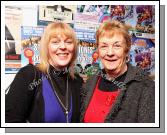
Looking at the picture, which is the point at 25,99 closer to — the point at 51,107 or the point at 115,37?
the point at 51,107

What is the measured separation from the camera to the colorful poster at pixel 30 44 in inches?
58.7

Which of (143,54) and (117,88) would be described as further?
(143,54)

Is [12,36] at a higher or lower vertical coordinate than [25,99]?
higher

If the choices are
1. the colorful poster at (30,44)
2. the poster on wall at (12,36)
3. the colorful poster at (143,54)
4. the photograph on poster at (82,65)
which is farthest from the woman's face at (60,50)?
the colorful poster at (143,54)

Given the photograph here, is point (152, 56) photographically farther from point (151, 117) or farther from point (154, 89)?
point (151, 117)

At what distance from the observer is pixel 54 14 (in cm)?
150

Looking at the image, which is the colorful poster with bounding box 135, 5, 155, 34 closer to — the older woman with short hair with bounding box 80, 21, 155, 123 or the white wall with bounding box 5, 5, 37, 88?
the older woman with short hair with bounding box 80, 21, 155, 123

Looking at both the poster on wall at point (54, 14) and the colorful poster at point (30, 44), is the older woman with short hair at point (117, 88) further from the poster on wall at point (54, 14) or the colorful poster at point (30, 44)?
the colorful poster at point (30, 44)

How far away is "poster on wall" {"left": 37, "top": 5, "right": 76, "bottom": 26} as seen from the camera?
1494mm

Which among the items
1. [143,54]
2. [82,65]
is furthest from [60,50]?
[143,54]

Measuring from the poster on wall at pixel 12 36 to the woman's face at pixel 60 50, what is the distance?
21 cm

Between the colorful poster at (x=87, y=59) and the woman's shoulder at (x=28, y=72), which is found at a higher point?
the colorful poster at (x=87, y=59)

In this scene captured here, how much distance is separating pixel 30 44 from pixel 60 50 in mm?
204

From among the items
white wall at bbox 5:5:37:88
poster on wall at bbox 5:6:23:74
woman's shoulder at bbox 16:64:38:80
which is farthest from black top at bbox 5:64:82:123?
white wall at bbox 5:5:37:88
